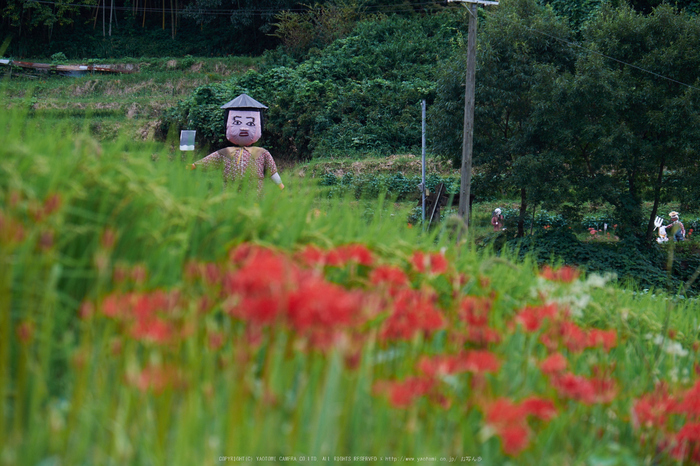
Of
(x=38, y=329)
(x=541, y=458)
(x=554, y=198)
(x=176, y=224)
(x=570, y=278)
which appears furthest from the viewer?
(x=554, y=198)

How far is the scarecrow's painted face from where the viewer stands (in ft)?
20.0

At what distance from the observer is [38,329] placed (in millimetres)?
1375

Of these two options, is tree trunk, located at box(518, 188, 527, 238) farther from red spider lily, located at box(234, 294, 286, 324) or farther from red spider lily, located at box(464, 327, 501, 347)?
red spider lily, located at box(234, 294, 286, 324)

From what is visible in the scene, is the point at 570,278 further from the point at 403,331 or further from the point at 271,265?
the point at 271,265

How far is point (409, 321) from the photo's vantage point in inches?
55.8

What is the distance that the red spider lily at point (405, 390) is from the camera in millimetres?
1067

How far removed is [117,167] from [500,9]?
1935cm

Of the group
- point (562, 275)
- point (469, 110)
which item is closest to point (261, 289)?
point (562, 275)

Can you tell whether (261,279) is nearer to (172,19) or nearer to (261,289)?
(261,289)

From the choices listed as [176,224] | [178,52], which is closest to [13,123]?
[176,224]

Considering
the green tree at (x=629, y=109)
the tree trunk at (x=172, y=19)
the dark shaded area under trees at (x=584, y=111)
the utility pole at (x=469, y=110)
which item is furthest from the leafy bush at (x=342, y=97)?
the tree trunk at (x=172, y=19)

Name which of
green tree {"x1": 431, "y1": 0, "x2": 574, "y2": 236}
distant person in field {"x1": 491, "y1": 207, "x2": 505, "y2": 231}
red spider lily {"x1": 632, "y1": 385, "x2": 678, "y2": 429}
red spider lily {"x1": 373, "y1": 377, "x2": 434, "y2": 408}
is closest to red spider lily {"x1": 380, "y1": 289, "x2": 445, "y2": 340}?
red spider lily {"x1": 373, "y1": 377, "x2": 434, "y2": 408}

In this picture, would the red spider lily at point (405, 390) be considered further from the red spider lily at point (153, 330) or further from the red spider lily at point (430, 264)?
the red spider lily at point (430, 264)

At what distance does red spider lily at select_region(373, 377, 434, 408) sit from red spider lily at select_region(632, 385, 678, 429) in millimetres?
737
